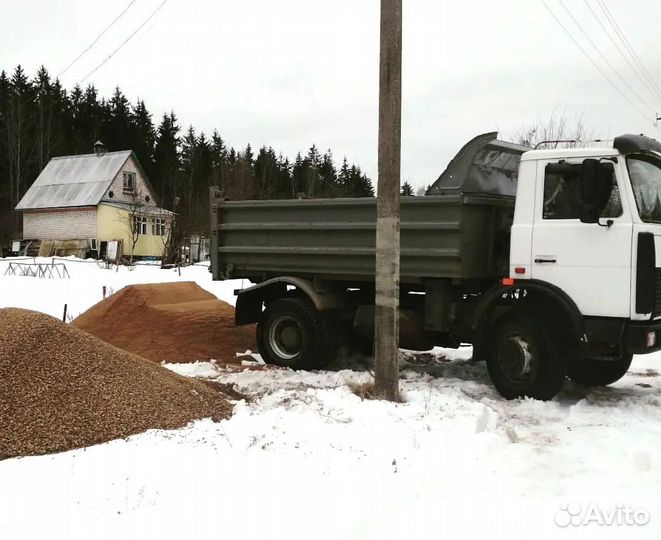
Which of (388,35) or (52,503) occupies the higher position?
(388,35)

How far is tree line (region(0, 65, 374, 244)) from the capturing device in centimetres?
5572

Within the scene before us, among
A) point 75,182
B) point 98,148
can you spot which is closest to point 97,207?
point 75,182

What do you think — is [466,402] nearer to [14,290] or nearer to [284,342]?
[284,342]

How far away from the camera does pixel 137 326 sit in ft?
31.5

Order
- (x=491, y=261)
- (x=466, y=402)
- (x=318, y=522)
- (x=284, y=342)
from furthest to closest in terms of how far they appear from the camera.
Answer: (x=284, y=342) < (x=491, y=261) < (x=466, y=402) < (x=318, y=522)

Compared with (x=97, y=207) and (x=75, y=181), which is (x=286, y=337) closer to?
(x=97, y=207)

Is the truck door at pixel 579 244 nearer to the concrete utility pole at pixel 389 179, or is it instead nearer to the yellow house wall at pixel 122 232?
the concrete utility pole at pixel 389 179

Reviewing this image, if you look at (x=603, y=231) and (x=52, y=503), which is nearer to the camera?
(x=52, y=503)

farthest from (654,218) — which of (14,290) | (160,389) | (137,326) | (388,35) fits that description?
(14,290)

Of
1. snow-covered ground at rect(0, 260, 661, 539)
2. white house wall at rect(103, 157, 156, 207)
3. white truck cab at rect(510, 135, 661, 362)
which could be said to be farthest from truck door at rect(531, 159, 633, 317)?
white house wall at rect(103, 157, 156, 207)

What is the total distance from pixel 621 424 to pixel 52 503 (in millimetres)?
4589

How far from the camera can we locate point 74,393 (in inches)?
193

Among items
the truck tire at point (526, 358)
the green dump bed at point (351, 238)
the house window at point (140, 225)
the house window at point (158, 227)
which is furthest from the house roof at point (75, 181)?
the truck tire at point (526, 358)
